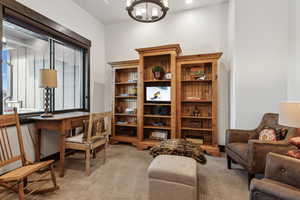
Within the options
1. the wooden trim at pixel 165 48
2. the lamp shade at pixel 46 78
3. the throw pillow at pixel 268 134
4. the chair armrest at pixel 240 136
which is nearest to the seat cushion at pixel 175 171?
the chair armrest at pixel 240 136

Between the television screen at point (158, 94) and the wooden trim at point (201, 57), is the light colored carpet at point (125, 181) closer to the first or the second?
the television screen at point (158, 94)

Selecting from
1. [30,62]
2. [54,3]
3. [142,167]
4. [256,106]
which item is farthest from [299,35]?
[30,62]

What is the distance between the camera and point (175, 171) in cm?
151

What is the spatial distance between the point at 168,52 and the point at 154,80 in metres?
0.68

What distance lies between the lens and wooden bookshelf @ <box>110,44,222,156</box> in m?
3.14

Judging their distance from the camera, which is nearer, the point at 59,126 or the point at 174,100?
the point at 59,126

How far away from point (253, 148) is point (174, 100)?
5.42ft

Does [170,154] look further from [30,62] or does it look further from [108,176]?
[30,62]

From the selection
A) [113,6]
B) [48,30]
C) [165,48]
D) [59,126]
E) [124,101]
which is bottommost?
[59,126]

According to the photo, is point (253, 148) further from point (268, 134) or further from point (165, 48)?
point (165, 48)

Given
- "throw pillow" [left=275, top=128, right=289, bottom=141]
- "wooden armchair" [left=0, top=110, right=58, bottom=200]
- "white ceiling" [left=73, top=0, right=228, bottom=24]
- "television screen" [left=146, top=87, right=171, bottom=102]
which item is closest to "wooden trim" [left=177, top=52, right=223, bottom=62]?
"television screen" [left=146, top=87, right=171, bottom=102]

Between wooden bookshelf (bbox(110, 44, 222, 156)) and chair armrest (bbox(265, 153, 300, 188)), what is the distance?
175cm

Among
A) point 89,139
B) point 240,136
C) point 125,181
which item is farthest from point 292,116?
point 89,139

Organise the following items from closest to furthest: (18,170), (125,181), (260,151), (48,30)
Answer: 1. (18,170)
2. (260,151)
3. (125,181)
4. (48,30)
